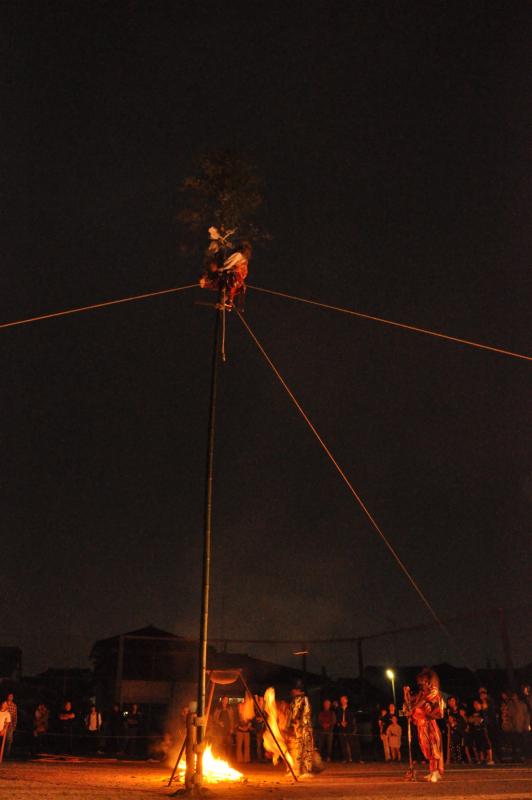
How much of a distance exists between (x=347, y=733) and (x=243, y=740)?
273 cm

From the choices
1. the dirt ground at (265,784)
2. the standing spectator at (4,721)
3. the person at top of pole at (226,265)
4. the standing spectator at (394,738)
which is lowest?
the dirt ground at (265,784)

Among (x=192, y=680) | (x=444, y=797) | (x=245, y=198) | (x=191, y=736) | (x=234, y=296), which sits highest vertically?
(x=245, y=198)

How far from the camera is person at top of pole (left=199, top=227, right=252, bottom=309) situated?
1254cm

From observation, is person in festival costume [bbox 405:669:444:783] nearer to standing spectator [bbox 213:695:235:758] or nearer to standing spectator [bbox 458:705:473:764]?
standing spectator [bbox 458:705:473:764]

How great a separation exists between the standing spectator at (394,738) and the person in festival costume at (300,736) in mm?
5894

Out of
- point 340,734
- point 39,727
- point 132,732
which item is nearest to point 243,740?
point 340,734

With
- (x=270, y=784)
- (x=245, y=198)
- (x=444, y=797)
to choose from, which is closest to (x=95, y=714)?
(x=270, y=784)

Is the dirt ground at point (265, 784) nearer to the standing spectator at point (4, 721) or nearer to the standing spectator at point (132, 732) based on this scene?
the standing spectator at point (4, 721)

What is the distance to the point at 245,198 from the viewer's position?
13.0 meters

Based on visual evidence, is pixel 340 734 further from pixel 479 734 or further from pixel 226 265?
pixel 226 265

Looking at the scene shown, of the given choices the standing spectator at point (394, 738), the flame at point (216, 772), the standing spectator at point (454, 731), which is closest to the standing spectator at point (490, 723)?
the standing spectator at point (454, 731)

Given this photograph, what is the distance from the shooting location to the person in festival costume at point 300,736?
48.1 feet

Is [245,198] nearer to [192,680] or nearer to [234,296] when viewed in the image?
[234,296]

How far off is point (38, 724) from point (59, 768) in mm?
4509
